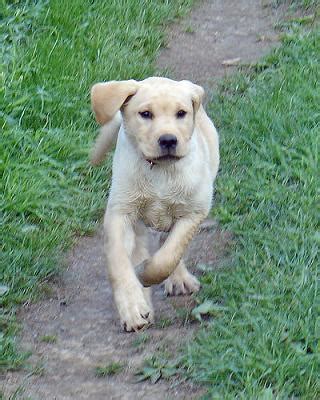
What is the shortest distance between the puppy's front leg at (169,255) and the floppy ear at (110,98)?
0.59 meters

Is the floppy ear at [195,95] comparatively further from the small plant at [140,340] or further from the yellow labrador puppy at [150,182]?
the small plant at [140,340]

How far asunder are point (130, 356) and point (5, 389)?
567 mm

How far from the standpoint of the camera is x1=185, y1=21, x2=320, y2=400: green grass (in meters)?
3.99

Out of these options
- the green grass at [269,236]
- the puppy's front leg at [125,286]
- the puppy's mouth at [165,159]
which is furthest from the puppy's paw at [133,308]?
the puppy's mouth at [165,159]

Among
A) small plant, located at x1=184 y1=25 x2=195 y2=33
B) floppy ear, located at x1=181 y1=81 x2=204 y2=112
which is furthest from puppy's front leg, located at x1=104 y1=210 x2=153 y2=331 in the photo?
small plant, located at x1=184 y1=25 x2=195 y2=33

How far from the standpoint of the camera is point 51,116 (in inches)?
260

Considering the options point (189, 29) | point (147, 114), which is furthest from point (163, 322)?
point (189, 29)

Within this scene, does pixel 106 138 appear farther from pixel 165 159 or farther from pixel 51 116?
pixel 51 116

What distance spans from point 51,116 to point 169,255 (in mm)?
2157

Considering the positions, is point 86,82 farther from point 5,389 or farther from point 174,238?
point 5,389

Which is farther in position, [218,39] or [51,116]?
[218,39]

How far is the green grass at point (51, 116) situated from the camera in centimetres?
531

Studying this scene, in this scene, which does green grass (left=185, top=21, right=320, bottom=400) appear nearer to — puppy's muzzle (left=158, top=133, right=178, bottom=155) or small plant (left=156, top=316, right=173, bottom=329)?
small plant (left=156, top=316, right=173, bottom=329)

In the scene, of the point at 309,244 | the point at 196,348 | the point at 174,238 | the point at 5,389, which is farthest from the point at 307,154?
the point at 5,389
